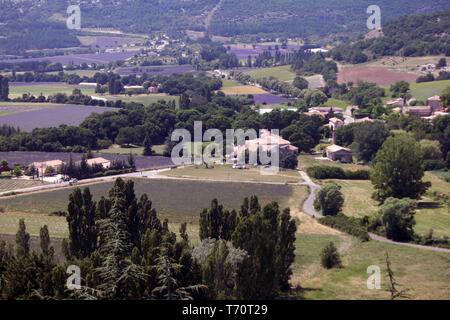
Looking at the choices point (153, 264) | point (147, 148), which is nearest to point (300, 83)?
point (147, 148)

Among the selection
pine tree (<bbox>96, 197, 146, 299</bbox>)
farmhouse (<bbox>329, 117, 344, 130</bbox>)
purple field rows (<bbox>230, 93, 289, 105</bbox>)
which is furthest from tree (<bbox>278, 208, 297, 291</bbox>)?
purple field rows (<bbox>230, 93, 289, 105</bbox>)

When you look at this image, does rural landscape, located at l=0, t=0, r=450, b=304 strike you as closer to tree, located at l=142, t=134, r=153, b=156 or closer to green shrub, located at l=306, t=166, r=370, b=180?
green shrub, located at l=306, t=166, r=370, b=180

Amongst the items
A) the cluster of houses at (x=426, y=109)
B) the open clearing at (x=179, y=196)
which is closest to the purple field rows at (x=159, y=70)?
the cluster of houses at (x=426, y=109)

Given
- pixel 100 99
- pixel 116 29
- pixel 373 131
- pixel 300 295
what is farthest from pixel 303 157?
pixel 116 29

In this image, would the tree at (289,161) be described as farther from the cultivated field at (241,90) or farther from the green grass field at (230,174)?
the cultivated field at (241,90)

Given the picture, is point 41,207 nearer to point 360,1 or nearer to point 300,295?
point 300,295

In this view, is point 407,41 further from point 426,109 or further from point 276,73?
point 426,109
